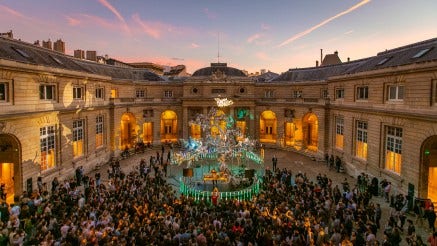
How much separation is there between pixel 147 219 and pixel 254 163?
21.8 metres

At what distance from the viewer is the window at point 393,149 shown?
23.0 metres

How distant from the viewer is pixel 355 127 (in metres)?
29.7

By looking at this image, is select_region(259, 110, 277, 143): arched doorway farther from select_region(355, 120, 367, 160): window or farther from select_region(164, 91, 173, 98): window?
select_region(355, 120, 367, 160): window

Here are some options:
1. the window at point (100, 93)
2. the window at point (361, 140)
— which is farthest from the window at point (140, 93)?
the window at point (361, 140)

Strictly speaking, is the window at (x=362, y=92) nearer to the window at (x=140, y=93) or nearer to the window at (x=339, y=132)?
the window at (x=339, y=132)

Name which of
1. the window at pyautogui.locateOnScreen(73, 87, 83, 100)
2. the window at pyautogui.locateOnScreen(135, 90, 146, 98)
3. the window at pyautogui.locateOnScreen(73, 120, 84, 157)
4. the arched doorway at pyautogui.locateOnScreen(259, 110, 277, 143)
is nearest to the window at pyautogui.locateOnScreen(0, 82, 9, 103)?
the window at pyautogui.locateOnScreen(73, 87, 83, 100)

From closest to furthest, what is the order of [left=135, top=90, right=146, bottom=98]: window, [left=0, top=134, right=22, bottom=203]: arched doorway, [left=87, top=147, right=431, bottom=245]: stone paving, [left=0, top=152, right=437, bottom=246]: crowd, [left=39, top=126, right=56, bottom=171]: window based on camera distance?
1. [left=0, top=152, right=437, bottom=246]: crowd
2. [left=0, top=134, right=22, bottom=203]: arched doorway
3. [left=87, top=147, right=431, bottom=245]: stone paving
4. [left=39, top=126, right=56, bottom=171]: window
5. [left=135, top=90, right=146, bottom=98]: window

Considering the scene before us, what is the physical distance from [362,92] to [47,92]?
28857mm

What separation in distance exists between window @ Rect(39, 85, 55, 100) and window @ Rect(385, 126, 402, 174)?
28.7m

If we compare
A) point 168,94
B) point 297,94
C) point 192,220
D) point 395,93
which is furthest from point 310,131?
point 192,220

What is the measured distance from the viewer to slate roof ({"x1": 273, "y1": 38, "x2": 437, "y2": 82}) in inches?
890

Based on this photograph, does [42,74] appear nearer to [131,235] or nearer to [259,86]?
[131,235]

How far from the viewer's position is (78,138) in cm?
2989

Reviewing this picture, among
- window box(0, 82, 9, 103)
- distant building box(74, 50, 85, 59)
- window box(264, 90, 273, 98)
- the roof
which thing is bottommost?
window box(0, 82, 9, 103)
